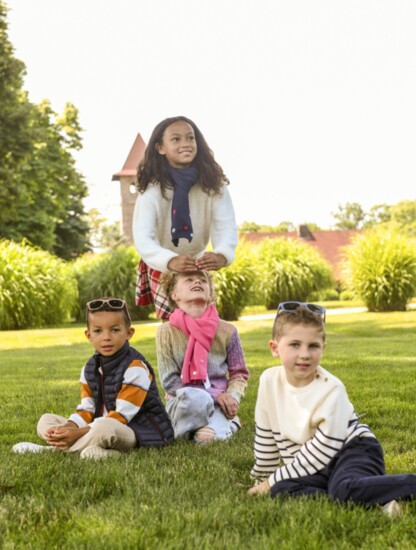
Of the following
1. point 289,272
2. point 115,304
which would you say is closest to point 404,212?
A: point 289,272

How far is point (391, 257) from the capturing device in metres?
18.7

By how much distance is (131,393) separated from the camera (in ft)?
11.5

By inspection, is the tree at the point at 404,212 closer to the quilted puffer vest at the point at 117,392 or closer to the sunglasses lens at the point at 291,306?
the quilted puffer vest at the point at 117,392

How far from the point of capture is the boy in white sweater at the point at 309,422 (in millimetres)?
2578

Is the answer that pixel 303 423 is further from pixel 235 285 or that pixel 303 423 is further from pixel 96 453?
pixel 235 285

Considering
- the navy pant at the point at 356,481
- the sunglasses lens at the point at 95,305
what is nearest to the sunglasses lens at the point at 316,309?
the navy pant at the point at 356,481

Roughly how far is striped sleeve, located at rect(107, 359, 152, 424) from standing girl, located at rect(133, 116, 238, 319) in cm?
76

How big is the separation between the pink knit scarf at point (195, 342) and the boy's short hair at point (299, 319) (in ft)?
4.18

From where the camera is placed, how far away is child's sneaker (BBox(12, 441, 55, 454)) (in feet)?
11.5

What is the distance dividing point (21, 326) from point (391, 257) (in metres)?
9.34

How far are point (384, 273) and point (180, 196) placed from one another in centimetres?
1511

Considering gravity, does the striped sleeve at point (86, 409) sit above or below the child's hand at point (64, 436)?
above

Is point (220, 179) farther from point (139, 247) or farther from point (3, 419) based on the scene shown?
point (3, 419)

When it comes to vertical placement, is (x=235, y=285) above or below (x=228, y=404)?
above
